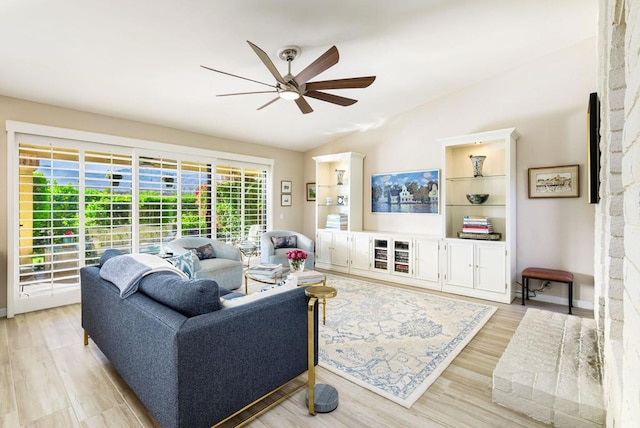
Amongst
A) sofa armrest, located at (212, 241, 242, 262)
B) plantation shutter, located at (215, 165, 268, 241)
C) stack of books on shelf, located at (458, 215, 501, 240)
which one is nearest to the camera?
stack of books on shelf, located at (458, 215, 501, 240)

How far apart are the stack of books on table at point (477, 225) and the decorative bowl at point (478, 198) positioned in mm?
231

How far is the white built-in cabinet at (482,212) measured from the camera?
4.07m

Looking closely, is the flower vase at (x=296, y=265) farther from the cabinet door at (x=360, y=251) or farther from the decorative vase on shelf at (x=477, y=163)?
the decorative vase on shelf at (x=477, y=163)

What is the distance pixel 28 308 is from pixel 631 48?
5.38m

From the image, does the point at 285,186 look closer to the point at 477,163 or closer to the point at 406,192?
the point at 406,192

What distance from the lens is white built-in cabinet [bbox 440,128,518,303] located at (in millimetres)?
4074

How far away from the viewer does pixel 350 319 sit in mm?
3475

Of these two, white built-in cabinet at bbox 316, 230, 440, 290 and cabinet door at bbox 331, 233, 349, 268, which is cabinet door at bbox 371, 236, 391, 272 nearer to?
white built-in cabinet at bbox 316, 230, 440, 290

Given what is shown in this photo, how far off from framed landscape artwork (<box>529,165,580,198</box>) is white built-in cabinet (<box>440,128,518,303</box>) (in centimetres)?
25

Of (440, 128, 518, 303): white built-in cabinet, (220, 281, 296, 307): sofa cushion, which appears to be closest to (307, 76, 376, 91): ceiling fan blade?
(220, 281, 296, 307): sofa cushion

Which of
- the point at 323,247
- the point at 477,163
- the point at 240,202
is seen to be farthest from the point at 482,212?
the point at 240,202

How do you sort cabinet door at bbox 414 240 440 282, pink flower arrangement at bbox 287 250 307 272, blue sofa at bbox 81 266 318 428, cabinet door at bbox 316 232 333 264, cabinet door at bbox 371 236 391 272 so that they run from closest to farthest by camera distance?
blue sofa at bbox 81 266 318 428 < pink flower arrangement at bbox 287 250 307 272 < cabinet door at bbox 414 240 440 282 < cabinet door at bbox 371 236 391 272 < cabinet door at bbox 316 232 333 264

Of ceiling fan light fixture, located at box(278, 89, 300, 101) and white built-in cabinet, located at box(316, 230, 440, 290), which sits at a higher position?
ceiling fan light fixture, located at box(278, 89, 300, 101)

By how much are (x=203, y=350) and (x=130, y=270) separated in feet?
2.97
